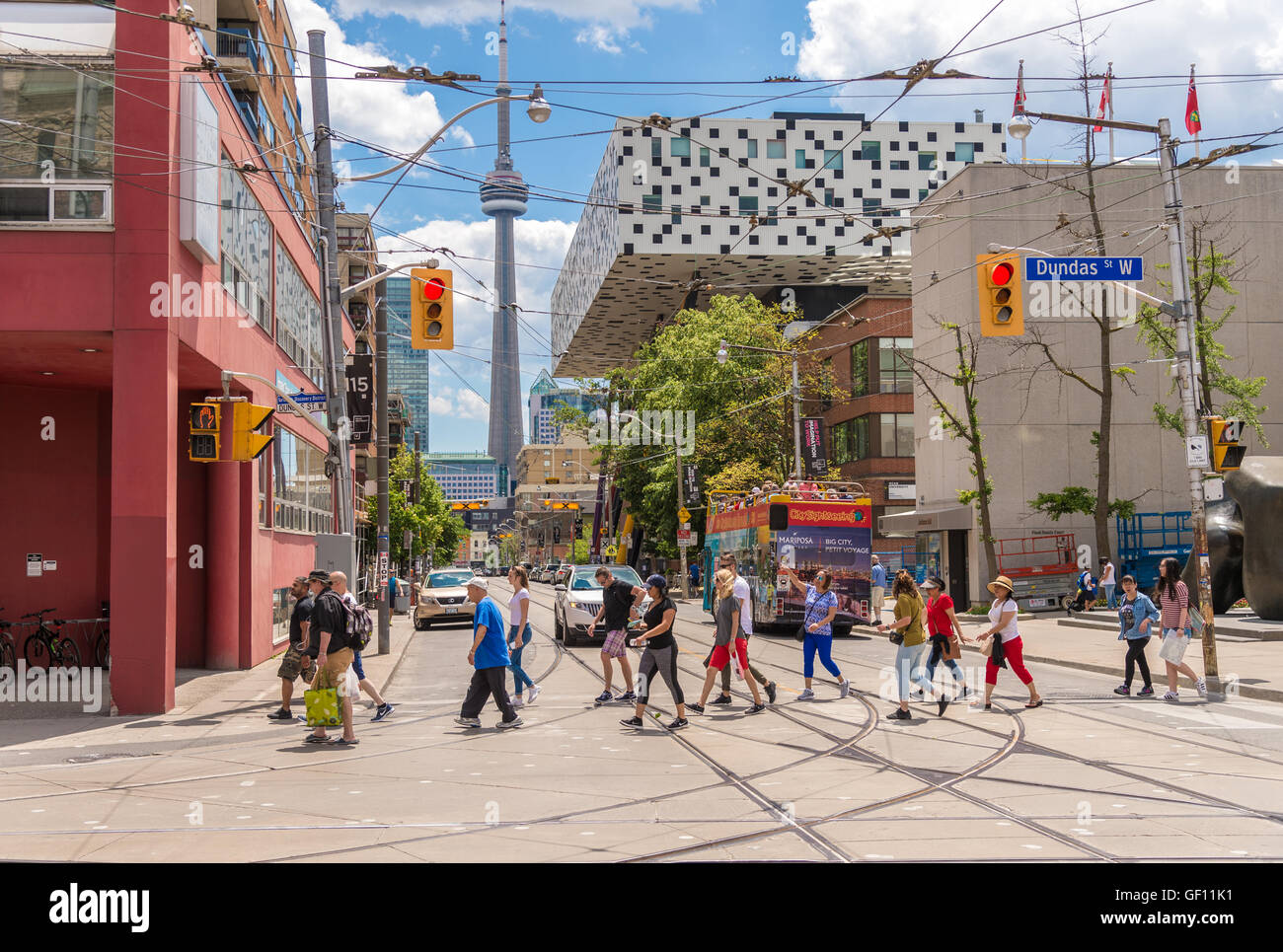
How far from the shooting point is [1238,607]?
3122 centimetres

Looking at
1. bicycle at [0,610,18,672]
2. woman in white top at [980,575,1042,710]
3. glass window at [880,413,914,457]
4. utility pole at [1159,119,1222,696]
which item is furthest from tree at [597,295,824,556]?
woman in white top at [980,575,1042,710]

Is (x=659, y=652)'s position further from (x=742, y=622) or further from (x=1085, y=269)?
(x=1085, y=269)

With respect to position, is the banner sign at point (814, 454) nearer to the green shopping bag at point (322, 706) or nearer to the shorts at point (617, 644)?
the shorts at point (617, 644)

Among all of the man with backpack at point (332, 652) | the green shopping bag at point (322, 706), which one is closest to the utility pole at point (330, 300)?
the man with backpack at point (332, 652)

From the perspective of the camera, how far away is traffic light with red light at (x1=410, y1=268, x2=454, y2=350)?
1717 centimetres

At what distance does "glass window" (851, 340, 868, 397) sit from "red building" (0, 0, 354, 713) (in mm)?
38218

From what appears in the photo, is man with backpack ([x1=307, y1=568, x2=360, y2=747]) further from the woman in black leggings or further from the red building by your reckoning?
the red building

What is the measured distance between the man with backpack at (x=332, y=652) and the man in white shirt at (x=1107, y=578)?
1014 inches

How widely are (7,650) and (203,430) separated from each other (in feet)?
20.3

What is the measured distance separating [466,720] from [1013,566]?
28003 millimetres

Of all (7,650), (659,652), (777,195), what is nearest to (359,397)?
(7,650)

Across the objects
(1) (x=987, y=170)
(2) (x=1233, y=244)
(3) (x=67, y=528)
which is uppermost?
(1) (x=987, y=170)
